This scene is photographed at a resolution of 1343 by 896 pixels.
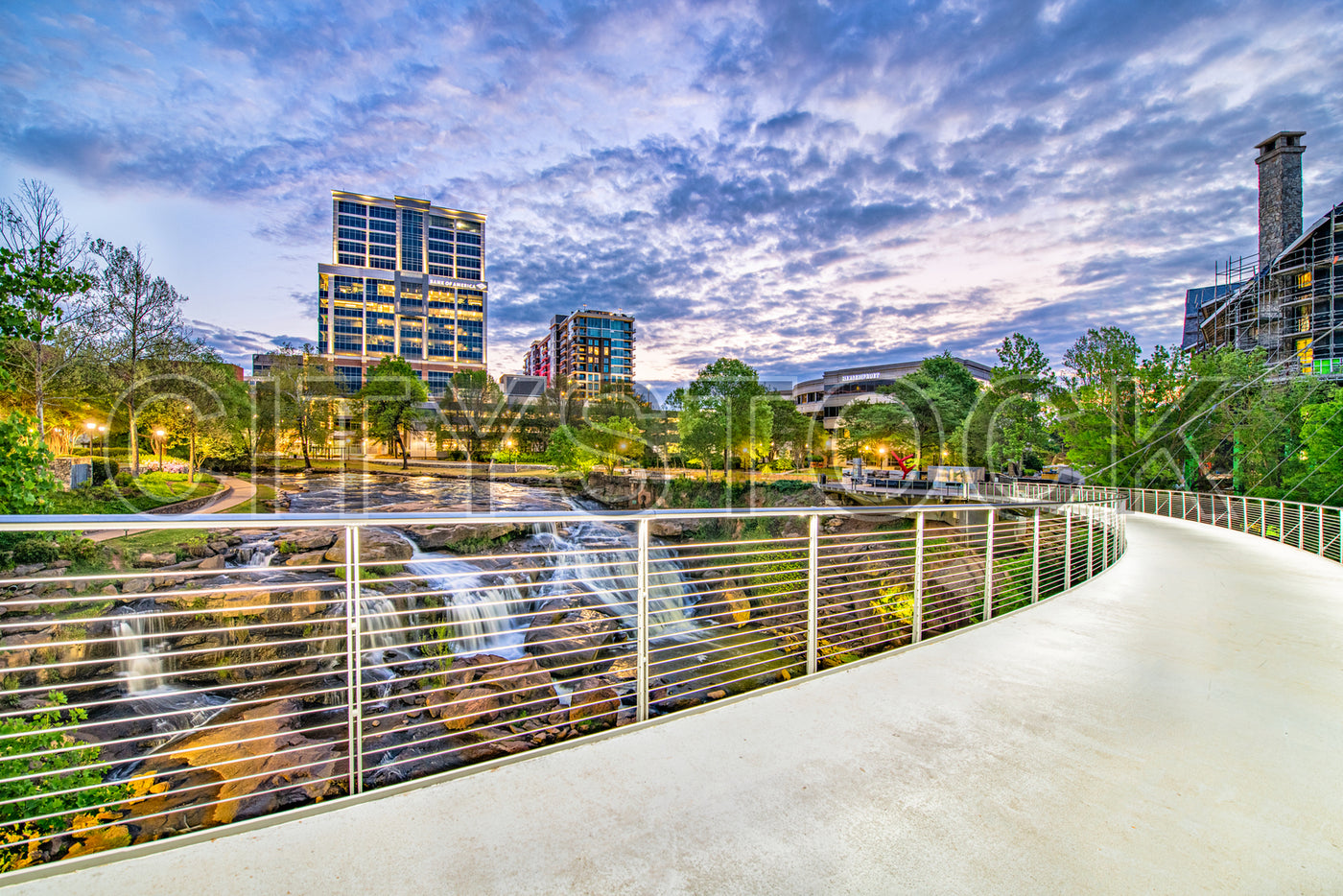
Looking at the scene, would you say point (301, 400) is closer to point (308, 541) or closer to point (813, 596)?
point (308, 541)

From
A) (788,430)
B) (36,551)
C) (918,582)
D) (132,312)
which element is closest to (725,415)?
(788,430)

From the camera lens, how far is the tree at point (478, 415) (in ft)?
179

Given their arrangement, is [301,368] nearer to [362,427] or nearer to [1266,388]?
[362,427]

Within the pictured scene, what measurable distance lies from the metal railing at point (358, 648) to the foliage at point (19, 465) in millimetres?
902

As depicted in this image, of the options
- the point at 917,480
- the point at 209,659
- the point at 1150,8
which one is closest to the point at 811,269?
the point at 917,480

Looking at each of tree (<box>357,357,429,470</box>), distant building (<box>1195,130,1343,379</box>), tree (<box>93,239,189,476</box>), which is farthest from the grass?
distant building (<box>1195,130,1343,379</box>)

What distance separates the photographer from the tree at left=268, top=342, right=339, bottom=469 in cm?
4038

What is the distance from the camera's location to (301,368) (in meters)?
46.2

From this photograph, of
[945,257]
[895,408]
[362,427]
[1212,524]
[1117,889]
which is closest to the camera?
[1117,889]

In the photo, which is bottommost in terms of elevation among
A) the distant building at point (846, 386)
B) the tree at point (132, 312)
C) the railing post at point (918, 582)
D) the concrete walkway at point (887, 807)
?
the concrete walkway at point (887, 807)

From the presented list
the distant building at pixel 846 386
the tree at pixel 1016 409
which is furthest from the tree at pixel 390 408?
the distant building at pixel 846 386

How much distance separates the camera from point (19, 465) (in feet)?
15.5

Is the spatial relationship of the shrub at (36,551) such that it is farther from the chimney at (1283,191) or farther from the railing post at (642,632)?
the chimney at (1283,191)

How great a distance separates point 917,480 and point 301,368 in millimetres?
51316
